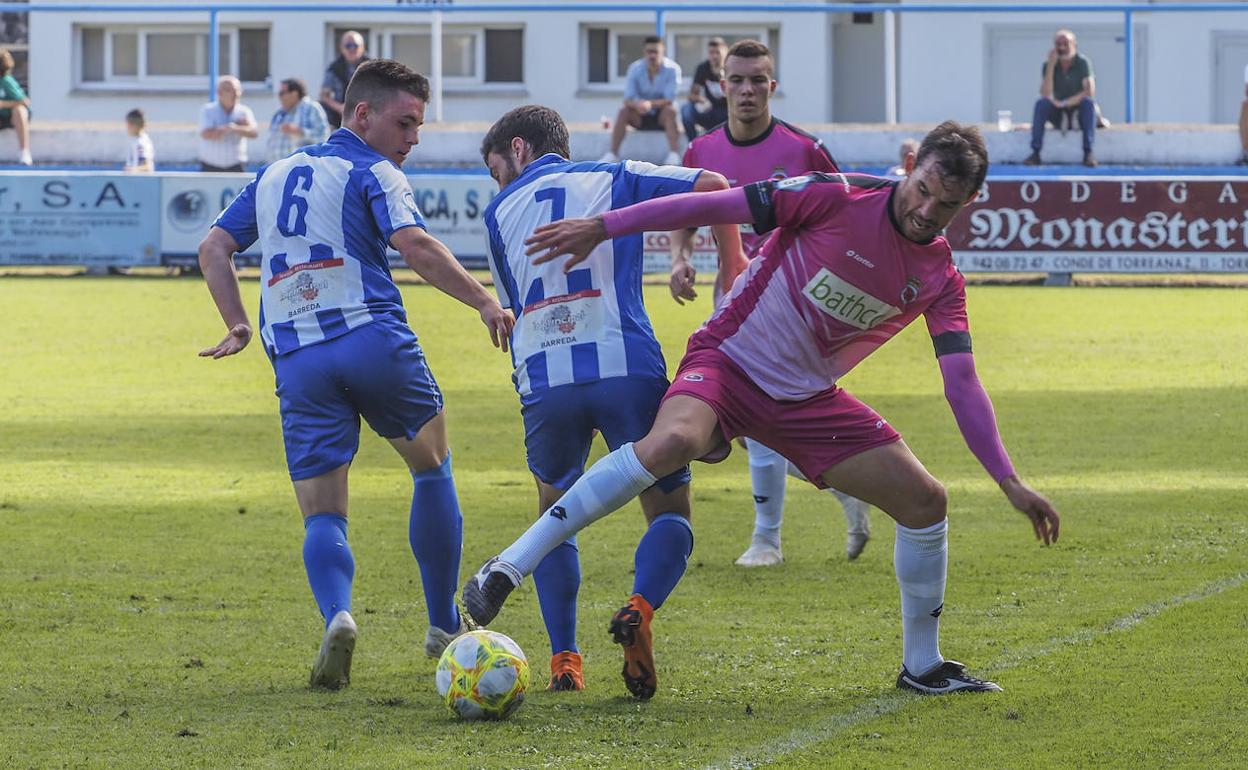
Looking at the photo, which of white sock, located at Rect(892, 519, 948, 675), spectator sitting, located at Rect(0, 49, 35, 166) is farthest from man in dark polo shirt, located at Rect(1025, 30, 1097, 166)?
white sock, located at Rect(892, 519, 948, 675)

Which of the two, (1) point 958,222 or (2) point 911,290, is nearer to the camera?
(2) point 911,290

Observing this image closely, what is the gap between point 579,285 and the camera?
19.5 feet

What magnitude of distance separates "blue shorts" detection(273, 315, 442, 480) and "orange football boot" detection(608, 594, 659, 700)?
110 centimetres

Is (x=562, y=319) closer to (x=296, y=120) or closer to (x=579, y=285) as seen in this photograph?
(x=579, y=285)

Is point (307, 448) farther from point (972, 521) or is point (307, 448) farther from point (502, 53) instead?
point (502, 53)

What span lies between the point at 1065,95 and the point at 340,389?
67.1ft

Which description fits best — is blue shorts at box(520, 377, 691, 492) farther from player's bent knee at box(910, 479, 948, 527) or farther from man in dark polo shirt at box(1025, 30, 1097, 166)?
man in dark polo shirt at box(1025, 30, 1097, 166)

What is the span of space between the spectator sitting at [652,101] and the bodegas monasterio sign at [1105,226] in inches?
170

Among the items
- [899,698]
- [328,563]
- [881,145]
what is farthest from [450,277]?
[881,145]

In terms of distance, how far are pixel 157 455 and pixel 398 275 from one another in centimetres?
1229

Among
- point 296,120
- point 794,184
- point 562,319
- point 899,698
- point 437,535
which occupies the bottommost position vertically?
point 899,698

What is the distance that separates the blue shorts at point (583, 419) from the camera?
592 cm

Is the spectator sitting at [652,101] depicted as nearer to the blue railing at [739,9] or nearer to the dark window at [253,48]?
the blue railing at [739,9]

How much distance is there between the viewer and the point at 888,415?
1297 centimetres
